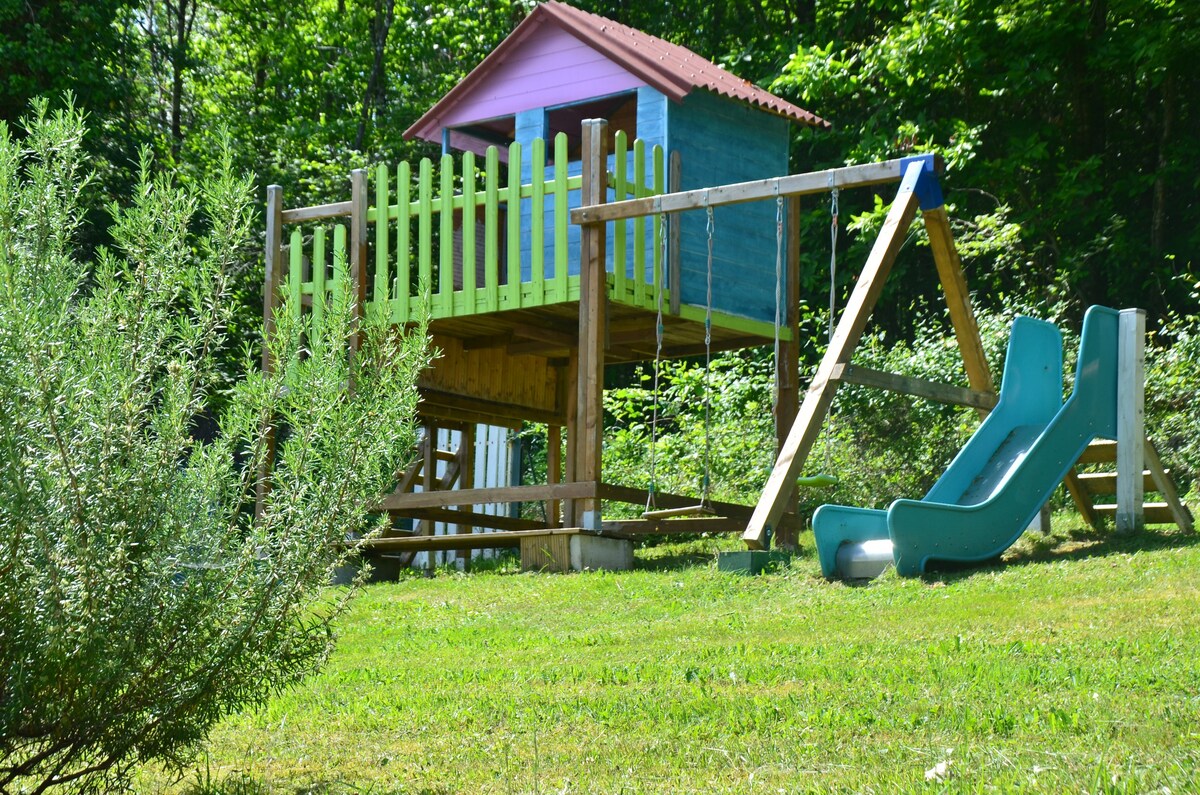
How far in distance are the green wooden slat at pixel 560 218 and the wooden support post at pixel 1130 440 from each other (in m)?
4.40

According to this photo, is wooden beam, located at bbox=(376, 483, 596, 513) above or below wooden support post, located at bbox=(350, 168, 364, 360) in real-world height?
below

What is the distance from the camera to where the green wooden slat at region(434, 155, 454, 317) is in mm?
12414

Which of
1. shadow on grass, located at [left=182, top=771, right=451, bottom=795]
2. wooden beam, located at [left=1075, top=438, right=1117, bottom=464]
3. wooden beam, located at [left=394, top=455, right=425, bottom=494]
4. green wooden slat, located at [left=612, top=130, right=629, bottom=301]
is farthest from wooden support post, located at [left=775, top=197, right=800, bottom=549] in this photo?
shadow on grass, located at [left=182, top=771, right=451, bottom=795]

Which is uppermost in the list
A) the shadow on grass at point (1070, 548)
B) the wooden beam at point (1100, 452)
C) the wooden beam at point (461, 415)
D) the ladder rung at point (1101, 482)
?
the wooden beam at point (461, 415)

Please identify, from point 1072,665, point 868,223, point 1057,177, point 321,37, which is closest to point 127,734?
point 1072,665

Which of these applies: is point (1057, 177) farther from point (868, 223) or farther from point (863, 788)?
point (863, 788)

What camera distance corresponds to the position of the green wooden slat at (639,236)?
1204cm

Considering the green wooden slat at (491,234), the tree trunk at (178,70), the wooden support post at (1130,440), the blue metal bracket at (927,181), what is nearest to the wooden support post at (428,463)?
the green wooden slat at (491,234)

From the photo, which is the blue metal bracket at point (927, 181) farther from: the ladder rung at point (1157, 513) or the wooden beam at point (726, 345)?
the wooden beam at point (726, 345)

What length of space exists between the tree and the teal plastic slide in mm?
5101

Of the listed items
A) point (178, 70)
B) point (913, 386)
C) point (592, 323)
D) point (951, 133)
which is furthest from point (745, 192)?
point (178, 70)

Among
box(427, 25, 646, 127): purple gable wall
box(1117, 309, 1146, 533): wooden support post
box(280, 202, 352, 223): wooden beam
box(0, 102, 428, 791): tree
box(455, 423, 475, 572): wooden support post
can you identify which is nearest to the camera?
box(0, 102, 428, 791): tree

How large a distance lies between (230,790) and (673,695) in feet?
6.06

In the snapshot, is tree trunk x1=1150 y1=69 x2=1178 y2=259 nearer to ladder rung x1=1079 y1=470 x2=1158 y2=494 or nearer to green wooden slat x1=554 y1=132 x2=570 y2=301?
ladder rung x1=1079 y1=470 x2=1158 y2=494
